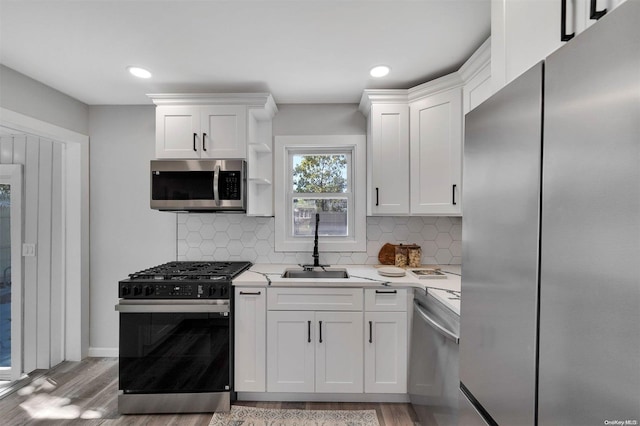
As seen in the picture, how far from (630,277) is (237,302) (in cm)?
210

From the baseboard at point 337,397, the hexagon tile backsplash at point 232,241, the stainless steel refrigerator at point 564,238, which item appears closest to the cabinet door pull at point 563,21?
the stainless steel refrigerator at point 564,238

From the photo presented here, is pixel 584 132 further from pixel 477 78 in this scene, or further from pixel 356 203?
pixel 356 203

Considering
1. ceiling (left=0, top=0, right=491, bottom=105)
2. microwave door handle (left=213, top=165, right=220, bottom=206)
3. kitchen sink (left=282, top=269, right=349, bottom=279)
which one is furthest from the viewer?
kitchen sink (left=282, top=269, right=349, bottom=279)

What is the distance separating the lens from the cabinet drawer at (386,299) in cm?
213

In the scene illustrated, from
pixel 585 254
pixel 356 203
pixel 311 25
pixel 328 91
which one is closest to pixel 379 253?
pixel 356 203

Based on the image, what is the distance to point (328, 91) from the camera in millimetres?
2529

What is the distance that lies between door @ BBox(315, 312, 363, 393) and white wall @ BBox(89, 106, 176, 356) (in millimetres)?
1691

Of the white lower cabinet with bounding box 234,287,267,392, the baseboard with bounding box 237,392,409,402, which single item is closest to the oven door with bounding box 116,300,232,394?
the white lower cabinet with bounding box 234,287,267,392

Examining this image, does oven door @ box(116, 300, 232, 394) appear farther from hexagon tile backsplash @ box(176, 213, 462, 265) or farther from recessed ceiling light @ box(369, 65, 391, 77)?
recessed ceiling light @ box(369, 65, 391, 77)

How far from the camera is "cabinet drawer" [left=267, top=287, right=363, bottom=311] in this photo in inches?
84.4

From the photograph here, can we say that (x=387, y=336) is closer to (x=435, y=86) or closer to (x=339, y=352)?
(x=339, y=352)

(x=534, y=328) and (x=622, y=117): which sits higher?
(x=622, y=117)

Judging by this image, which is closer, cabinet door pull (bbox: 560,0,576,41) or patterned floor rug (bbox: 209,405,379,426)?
cabinet door pull (bbox: 560,0,576,41)

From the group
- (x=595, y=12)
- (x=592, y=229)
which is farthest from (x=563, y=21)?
(x=592, y=229)
